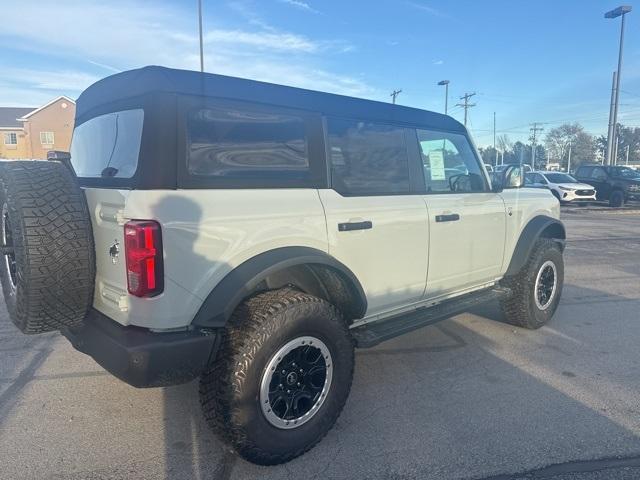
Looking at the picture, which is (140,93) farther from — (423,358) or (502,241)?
(502,241)

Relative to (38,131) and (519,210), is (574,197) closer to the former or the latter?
(519,210)

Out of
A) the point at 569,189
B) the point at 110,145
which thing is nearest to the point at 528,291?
the point at 110,145

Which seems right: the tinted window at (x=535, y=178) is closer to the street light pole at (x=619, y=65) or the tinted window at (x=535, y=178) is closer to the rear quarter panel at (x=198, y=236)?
the street light pole at (x=619, y=65)

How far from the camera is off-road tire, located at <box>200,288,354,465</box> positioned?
2.46 meters

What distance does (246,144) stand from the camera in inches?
107

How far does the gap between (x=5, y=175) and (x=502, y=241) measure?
12.8 feet

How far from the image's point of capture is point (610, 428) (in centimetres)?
301

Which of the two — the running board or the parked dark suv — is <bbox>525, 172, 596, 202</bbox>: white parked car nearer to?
the parked dark suv

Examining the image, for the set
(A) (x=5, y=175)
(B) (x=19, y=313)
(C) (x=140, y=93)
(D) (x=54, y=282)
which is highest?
(C) (x=140, y=93)

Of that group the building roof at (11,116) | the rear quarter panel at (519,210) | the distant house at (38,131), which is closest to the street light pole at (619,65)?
the rear quarter panel at (519,210)

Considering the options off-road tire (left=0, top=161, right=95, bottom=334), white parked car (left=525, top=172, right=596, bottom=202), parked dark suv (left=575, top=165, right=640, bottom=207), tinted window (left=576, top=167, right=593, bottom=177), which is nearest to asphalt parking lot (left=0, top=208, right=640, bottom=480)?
off-road tire (left=0, top=161, right=95, bottom=334)

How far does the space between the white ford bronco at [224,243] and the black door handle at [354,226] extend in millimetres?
14

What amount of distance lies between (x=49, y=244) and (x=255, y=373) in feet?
3.98

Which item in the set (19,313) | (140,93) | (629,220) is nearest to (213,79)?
(140,93)
